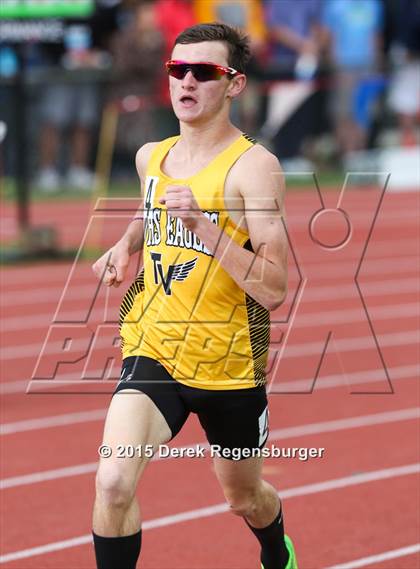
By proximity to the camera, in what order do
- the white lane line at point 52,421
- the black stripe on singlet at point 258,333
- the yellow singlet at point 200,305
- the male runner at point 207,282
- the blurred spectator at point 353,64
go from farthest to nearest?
the blurred spectator at point 353,64, the white lane line at point 52,421, the black stripe on singlet at point 258,333, the yellow singlet at point 200,305, the male runner at point 207,282

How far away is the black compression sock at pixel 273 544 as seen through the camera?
461 cm

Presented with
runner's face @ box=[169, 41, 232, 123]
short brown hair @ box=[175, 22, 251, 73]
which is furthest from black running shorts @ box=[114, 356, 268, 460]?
short brown hair @ box=[175, 22, 251, 73]

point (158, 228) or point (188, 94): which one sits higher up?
point (188, 94)

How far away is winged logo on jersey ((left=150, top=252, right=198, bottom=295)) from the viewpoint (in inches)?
166

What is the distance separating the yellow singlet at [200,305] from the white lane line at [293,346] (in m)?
4.99

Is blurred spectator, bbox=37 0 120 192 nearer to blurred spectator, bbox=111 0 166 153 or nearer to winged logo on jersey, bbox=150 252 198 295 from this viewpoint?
blurred spectator, bbox=111 0 166 153

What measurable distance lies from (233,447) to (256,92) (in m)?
18.7

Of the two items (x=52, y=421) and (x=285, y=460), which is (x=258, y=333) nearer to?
(x=285, y=460)

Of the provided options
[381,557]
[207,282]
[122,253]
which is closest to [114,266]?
[122,253]

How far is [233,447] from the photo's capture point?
169 inches

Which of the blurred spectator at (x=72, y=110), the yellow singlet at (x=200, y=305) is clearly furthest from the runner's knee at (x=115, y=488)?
the blurred spectator at (x=72, y=110)

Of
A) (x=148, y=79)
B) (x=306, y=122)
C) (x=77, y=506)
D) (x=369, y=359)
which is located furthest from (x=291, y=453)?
(x=306, y=122)

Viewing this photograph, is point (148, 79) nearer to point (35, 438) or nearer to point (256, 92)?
point (256, 92)

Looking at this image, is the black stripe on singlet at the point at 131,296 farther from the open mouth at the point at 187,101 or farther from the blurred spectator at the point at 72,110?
the blurred spectator at the point at 72,110
